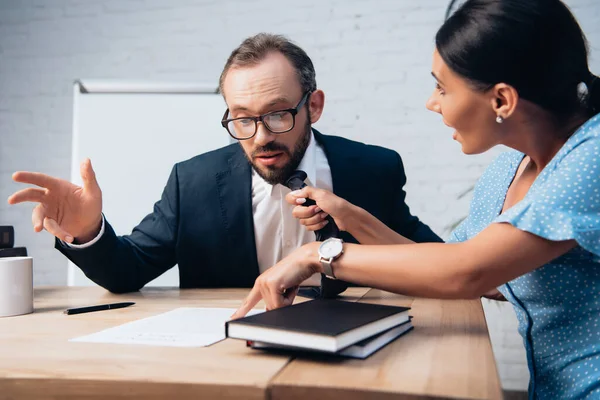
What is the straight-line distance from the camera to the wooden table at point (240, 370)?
0.55 metres

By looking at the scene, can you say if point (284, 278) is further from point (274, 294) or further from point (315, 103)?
point (315, 103)

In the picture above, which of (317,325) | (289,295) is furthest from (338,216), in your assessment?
(317,325)

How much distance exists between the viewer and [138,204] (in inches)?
108

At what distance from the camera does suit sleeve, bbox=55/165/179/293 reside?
4.26 feet

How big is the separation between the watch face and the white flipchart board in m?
1.93

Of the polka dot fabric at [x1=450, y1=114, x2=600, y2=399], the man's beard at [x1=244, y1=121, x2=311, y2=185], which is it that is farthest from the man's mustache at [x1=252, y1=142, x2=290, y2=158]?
the polka dot fabric at [x1=450, y1=114, x2=600, y2=399]

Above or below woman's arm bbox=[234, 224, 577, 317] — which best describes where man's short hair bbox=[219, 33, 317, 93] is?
above

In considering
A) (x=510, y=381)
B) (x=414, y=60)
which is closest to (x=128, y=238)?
(x=414, y=60)

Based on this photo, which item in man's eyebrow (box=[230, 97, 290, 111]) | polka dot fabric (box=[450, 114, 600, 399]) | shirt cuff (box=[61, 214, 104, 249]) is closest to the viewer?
polka dot fabric (box=[450, 114, 600, 399])

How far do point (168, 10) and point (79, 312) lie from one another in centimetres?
240

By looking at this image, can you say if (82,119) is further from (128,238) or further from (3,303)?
(3,303)

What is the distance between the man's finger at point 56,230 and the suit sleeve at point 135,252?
3.0 inches

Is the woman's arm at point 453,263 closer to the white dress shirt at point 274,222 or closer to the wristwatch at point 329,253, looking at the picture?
the wristwatch at point 329,253

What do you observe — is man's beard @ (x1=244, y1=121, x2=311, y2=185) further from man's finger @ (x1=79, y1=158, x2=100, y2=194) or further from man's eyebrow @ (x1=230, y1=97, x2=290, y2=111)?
man's finger @ (x1=79, y1=158, x2=100, y2=194)
